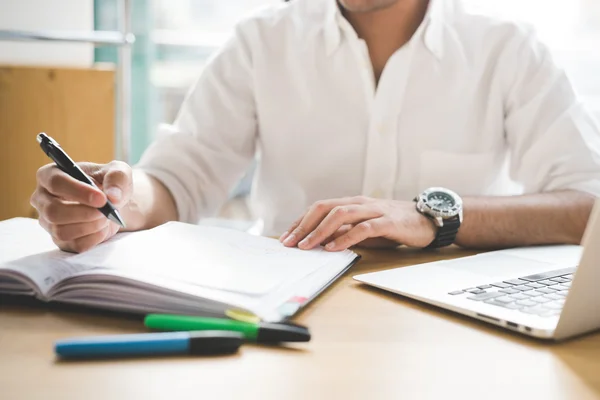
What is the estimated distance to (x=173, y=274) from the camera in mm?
665

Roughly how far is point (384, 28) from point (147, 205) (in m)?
0.63

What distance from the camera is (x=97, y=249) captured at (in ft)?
2.48

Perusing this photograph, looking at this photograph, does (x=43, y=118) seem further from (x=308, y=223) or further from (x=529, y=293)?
(x=529, y=293)

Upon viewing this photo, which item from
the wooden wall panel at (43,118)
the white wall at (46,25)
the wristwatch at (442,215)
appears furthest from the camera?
the white wall at (46,25)

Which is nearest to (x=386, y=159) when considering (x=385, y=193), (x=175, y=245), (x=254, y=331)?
(x=385, y=193)

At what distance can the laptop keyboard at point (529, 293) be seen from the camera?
0.64 meters

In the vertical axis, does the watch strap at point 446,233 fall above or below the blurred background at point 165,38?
below

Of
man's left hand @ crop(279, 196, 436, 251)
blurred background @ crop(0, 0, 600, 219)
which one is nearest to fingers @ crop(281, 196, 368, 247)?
man's left hand @ crop(279, 196, 436, 251)

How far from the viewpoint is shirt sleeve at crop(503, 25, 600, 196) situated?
3.96 ft

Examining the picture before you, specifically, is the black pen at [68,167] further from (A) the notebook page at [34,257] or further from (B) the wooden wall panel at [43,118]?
(B) the wooden wall panel at [43,118]

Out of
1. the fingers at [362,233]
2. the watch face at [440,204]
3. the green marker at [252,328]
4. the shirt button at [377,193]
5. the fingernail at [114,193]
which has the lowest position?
the shirt button at [377,193]

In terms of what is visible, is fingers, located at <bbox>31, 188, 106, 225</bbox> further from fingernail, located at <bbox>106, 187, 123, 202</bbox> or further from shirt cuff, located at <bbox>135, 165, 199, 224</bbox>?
shirt cuff, located at <bbox>135, 165, 199, 224</bbox>

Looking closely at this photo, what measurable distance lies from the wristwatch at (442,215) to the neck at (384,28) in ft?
1.46

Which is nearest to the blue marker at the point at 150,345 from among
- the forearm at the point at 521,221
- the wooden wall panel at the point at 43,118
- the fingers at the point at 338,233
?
the fingers at the point at 338,233
